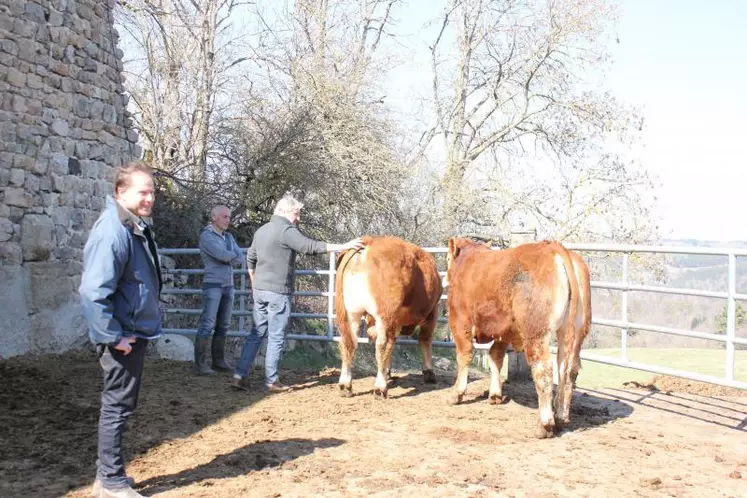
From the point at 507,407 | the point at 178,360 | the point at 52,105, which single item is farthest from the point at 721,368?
the point at 52,105

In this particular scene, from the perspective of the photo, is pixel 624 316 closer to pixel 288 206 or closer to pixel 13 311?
pixel 288 206

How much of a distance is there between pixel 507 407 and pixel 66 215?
596cm

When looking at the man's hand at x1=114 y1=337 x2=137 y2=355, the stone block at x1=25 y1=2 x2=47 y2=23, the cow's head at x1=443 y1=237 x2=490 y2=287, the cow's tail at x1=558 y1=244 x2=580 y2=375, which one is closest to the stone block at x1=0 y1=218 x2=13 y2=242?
the stone block at x1=25 y1=2 x2=47 y2=23

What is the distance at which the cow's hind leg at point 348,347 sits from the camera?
674cm

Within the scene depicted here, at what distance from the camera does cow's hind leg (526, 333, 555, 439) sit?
5352mm

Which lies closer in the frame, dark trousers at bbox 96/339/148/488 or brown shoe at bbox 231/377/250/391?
dark trousers at bbox 96/339/148/488

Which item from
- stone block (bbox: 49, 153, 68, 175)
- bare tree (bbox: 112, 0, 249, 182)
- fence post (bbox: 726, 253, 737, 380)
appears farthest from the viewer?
bare tree (bbox: 112, 0, 249, 182)

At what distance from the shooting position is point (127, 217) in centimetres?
397

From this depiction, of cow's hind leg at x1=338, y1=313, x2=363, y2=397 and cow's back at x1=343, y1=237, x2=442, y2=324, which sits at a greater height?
cow's back at x1=343, y1=237, x2=442, y2=324

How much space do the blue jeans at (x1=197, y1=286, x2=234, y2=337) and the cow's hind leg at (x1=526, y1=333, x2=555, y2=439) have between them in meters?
3.81

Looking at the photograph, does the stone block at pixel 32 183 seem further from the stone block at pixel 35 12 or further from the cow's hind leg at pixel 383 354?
the cow's hind leg at pixel 383 354

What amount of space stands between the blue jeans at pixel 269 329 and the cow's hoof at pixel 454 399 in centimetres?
170

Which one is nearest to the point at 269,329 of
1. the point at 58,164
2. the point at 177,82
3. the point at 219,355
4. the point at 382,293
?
the point at 382,293

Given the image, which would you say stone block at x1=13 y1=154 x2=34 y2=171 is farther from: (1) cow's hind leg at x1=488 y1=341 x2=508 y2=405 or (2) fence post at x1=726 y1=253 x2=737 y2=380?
(2) fence post at x1=726 y1=253 x2=737 y2=380
